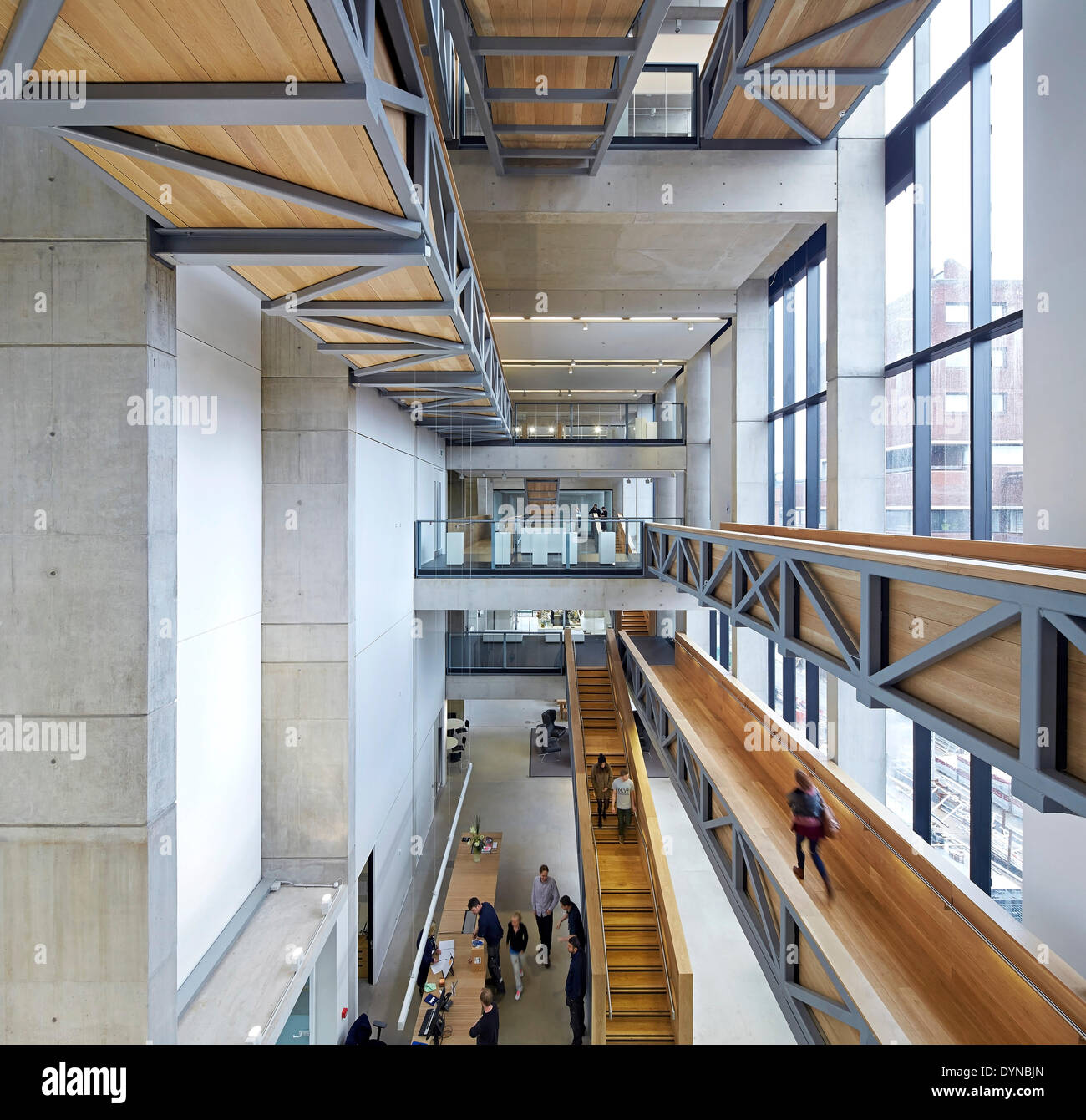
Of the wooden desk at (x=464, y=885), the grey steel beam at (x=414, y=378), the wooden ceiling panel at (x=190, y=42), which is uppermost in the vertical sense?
the grey steel beam at (x=414, y=378)

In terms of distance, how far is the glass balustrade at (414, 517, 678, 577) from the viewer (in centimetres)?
1134

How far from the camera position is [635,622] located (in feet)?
55.9

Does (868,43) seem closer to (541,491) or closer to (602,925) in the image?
(602,925)

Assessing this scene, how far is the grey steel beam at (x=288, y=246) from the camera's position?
321 centimetres

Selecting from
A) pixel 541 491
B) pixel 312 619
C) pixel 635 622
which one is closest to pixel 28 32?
pixel 312 619

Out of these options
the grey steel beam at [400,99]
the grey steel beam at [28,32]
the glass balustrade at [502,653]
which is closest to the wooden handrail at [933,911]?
the grey steel beam at [400,99]

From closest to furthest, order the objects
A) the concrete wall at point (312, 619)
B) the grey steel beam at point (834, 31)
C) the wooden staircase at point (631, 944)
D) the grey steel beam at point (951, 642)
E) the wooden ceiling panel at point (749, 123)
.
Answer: the grey steel beam at point (951, 642) → the grey steel beam at point (834, 31) → the wooden staircase at point (631, 944) → the concrete wall at point (312, 619) → the wooden ceiling panel at point (749, 123)

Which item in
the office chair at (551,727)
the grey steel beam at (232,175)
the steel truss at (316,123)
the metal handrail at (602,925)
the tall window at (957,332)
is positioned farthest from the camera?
the office chair at (551,727)

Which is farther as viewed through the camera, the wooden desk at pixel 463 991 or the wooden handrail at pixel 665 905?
the wooden desk at pixel 463 991

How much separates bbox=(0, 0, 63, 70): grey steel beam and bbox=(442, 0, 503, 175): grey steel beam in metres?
3.92

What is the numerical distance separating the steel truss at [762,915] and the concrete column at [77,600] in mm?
4033

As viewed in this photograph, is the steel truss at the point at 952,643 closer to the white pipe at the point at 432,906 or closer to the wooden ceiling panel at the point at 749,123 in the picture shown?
the white pipe at the point at 432,906

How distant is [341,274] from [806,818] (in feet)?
17.4

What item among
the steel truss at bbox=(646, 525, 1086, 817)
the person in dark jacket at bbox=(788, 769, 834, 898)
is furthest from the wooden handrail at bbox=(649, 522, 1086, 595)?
the person in dark jacket at bbox=(788, 769, 834, 898)
